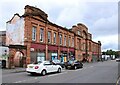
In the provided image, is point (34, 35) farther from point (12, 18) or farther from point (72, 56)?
point (72, 56)

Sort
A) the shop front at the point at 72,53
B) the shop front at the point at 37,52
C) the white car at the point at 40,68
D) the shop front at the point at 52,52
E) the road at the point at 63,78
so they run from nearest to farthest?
the road at the point at 63,78, the white car at the point at 40,68, the shop front at the point at 37,52, the shop front at the point at 52,52, the shop front at the point at 72,53

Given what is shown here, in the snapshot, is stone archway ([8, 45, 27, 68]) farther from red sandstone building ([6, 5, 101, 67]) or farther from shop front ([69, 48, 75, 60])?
shop front ([69, 48, 75, 60])

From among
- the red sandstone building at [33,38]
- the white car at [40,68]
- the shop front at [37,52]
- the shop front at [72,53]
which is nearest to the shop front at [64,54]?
the red sandstone building at [33,38]

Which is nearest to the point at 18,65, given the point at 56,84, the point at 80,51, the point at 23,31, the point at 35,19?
the point at 23,31

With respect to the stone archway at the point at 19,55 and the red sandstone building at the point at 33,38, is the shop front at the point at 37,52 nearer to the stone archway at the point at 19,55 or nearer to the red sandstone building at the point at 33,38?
the red sandstone building at the point at 33,38

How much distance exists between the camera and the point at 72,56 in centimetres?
6131

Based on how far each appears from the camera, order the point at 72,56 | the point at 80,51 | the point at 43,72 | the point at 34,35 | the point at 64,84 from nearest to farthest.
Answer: the point at 64,84, the point at 43,72, the point at 34,35, the point at 72,56, the point at 80,51

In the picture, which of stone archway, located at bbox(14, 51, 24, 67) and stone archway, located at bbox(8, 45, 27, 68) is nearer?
stone archway, located at bbox(8, 45, 27, 68)

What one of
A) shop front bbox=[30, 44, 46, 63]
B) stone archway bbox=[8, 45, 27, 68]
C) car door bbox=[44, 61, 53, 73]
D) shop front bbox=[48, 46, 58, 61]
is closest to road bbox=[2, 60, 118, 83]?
car door bbox=[44, 61, 53, 73]

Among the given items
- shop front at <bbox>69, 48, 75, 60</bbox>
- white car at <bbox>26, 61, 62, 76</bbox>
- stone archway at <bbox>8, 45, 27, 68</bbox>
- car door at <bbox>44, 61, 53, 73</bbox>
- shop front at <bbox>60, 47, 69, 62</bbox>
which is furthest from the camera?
shop front at <bbox>69, 48, 75, 60</bbox>

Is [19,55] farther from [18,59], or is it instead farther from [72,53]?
[72,53]

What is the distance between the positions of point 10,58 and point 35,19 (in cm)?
1020

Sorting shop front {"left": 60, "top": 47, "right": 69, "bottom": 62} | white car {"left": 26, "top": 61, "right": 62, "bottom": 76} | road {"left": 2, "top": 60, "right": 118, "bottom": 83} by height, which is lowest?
road {"left": 2, "top": 60, "right": 118, "bottom": 83}

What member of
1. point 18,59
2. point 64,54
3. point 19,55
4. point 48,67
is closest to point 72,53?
point 64,54
